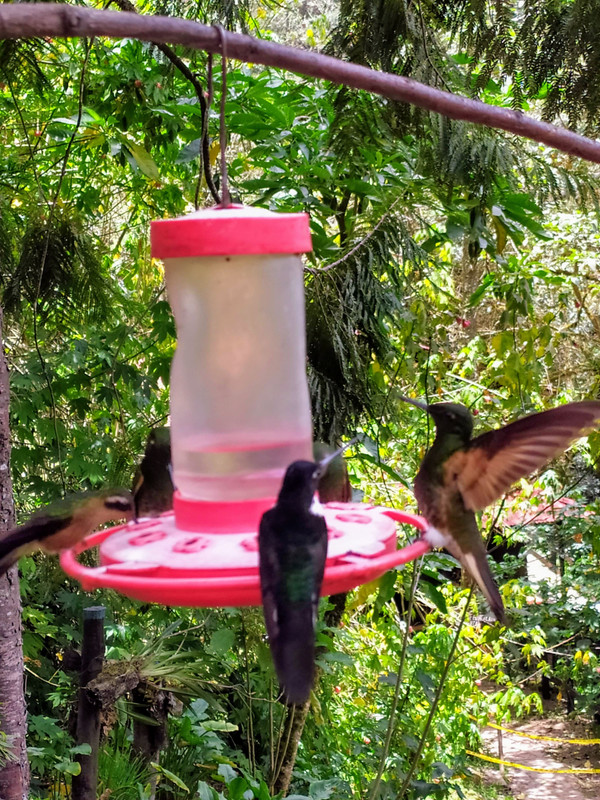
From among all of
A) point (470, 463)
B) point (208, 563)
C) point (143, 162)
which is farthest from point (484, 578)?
point (143, 162)

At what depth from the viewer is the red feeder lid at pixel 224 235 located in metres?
0.96

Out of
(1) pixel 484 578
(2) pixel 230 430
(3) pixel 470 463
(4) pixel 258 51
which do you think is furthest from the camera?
(1) pixel 484 578

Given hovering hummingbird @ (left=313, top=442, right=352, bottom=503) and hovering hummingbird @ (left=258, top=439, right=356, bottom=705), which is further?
hovering hummingbird @ (left=313, top=442, right=352, bottom=503)

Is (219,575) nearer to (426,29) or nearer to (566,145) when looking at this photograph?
(566,145)

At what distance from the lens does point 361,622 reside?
16.6 feet

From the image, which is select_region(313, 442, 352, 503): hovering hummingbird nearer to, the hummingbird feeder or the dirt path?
the hummingbird feeder

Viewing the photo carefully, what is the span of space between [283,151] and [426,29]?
767mm

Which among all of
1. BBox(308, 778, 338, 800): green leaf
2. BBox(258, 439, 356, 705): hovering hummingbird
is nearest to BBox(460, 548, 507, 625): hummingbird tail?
BBox(258, 439, 356, 705): hovering hummingbird

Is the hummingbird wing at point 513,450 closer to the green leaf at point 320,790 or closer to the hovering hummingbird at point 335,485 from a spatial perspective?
the hovering hummingbird at point 335,485

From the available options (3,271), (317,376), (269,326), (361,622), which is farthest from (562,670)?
(269,326)

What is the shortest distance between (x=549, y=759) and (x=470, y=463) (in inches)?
238

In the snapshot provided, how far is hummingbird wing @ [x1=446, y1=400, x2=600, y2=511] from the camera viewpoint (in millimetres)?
1138

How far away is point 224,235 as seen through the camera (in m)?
0.96

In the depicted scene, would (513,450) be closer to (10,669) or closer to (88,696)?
(10,669)
